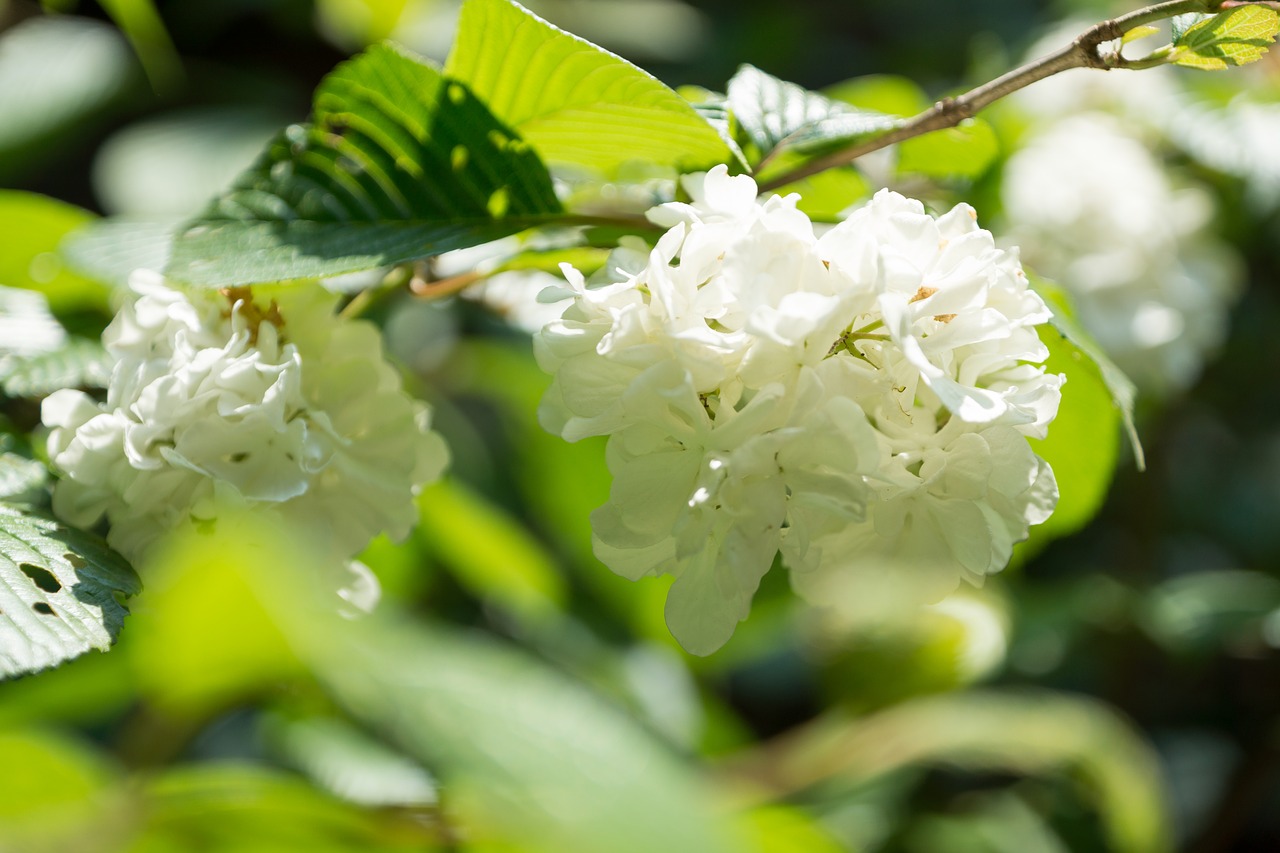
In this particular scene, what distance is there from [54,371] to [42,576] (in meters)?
0.17

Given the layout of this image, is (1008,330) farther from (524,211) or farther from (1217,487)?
(1217,487)

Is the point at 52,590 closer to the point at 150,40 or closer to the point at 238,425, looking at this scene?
the point at 238,425

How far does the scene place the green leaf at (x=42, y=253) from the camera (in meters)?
0.69

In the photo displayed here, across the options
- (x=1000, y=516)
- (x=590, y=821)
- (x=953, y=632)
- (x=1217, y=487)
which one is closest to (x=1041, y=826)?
(x=953, y=632)

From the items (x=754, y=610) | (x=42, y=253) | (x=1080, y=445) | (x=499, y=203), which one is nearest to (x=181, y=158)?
(x=42, y=253)

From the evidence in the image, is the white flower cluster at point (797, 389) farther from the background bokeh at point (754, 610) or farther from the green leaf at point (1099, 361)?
the background bokeh at point (754, 610)

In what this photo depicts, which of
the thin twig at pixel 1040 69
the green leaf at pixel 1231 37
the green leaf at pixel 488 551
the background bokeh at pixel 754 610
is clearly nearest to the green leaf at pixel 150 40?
the background bokeh at pixel 754 610

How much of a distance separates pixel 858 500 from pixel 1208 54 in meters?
0.23

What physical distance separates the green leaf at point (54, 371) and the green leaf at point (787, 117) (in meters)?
0.34

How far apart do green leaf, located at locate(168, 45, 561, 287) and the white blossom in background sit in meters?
0.73

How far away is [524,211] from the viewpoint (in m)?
0.49

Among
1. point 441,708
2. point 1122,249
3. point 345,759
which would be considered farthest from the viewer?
point 1122,249

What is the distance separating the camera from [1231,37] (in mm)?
420

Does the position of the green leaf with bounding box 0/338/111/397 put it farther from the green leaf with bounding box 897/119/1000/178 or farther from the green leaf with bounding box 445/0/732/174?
the green leaf with bounding box 897/119/1000/178
